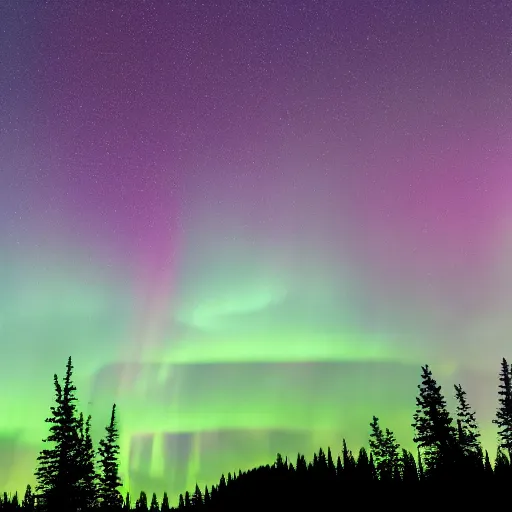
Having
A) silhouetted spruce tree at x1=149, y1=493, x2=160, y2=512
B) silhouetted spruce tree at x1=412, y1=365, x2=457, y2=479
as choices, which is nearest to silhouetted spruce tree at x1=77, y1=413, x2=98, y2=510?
silhouetted spruce tree at x1=412, y1=365, x2=457, y2=479

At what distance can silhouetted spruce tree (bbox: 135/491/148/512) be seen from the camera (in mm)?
108463

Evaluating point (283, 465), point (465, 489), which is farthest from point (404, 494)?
point (283, 465)

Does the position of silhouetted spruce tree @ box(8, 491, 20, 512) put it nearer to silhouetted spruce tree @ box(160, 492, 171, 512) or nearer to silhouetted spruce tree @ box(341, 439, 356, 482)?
silhouetted spruce tree @ box(160, 492, 171, 512)

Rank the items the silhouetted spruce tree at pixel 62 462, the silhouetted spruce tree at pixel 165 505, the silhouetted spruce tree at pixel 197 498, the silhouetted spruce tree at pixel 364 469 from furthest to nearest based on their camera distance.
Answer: the silhouetted spruce tree at pixel 165 505 < the silhouetted spruce tree at pixel 197 498 < the silhouetted spruce tree at pixel 364 469 < the silhouetted spruce tree at pixel 62 462

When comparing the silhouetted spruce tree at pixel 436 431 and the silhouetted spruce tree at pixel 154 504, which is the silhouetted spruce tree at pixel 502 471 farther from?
the silhouetted spruce tree at pixel 154 504

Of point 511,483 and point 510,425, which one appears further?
point 510,425

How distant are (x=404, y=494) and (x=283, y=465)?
4432 cm

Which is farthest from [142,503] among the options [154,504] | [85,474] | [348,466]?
[85,474]

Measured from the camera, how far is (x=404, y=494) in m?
61.8

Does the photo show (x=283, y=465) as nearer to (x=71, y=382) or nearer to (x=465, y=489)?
(x=465, y=489)

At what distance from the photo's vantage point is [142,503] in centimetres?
11719

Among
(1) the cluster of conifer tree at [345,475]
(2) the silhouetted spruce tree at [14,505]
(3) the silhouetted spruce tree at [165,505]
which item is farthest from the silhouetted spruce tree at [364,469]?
(2) the silhouetted spruce tree at [14,505]

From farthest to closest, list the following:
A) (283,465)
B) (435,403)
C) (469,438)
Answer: (283,465), (469,438), (435,403)

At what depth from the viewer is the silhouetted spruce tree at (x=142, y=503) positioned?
10846 centimetres
